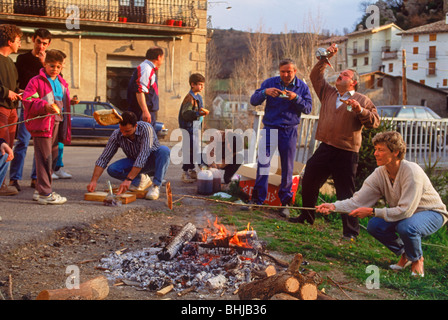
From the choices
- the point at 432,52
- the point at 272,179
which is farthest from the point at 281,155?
the point at 432,52

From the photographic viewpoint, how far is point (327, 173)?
6.02 meters

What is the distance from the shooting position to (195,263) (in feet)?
14.2

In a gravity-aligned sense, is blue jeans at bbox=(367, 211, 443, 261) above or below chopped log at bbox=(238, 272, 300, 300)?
above

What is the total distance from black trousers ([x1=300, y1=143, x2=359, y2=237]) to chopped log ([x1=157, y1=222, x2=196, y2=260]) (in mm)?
1839

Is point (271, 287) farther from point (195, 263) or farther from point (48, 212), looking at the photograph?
point (48, 212)

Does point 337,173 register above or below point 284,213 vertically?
above

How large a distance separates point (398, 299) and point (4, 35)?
16.8 feet

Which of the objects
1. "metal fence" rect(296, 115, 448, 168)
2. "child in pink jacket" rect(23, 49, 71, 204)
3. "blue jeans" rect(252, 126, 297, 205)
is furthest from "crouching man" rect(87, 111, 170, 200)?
"metal fence" rect(296, 115, 448, 168)

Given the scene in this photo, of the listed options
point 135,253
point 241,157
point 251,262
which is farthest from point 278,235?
point 241,157

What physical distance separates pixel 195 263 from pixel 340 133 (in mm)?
2403

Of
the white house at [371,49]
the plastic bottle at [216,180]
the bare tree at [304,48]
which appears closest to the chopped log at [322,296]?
the plastic bottle at [216,180]

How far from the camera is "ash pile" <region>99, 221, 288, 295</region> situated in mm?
3888

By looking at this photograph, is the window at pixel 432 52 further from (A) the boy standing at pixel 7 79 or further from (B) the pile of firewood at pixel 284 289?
(B) the pile of firewood at pixel 284 289

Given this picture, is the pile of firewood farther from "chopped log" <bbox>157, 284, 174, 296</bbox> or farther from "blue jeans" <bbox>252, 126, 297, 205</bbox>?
"blue jeans" <bbox>252, 126, 297, 205</bbox>
